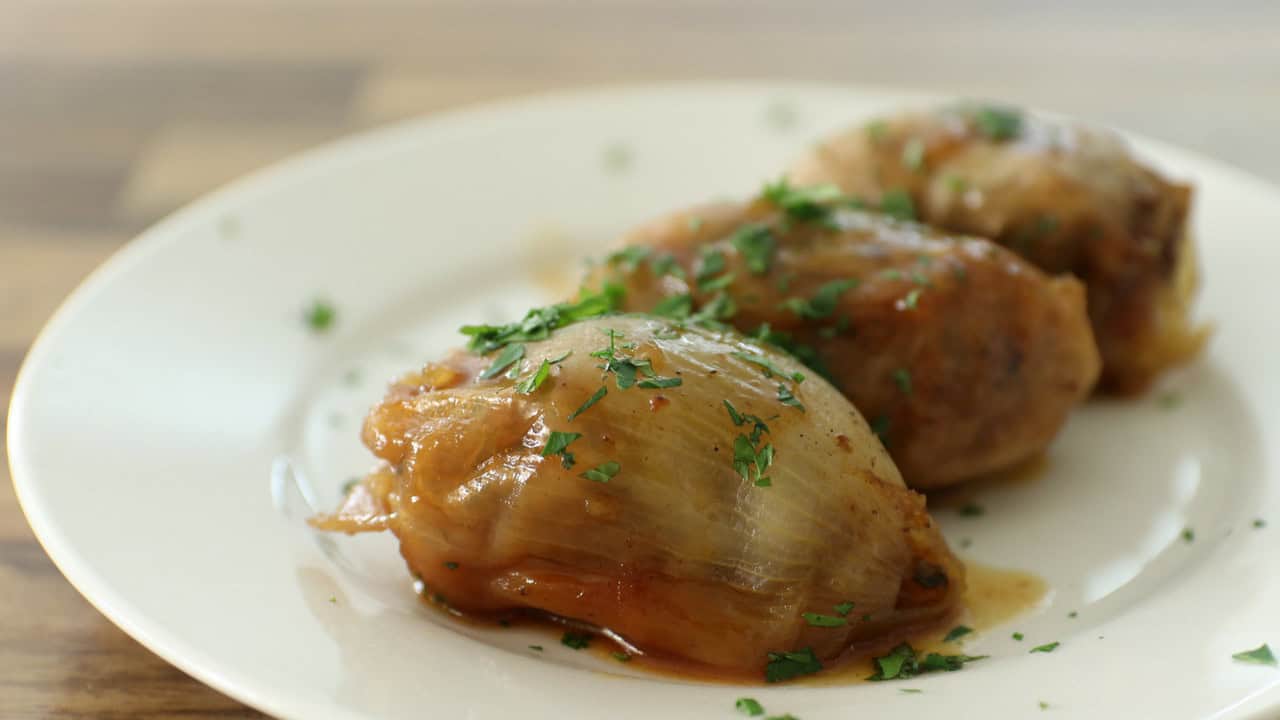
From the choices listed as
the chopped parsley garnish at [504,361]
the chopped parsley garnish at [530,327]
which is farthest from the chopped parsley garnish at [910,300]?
the chopped parsley garnish at [504,361]

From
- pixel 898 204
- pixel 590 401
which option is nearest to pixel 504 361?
pixel 590 401

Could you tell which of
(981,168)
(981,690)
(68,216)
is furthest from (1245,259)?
(68,216)

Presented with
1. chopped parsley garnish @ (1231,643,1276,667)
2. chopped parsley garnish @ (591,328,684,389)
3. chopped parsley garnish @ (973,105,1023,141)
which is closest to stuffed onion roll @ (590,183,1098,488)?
chopped parsley garnish @ (591,328,684,389)

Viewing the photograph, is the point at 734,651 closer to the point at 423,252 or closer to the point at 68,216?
the point at 423,252

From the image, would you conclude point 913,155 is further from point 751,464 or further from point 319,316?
point 319,316

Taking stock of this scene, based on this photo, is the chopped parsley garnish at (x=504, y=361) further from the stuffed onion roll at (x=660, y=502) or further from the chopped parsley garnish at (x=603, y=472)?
the chopped parsley garnish at (x=603, y=472)

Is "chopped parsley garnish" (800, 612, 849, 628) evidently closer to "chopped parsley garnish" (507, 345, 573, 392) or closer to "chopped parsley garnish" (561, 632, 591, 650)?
"chopped parsley garnish" (561, 632, 591, 650)
